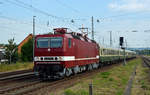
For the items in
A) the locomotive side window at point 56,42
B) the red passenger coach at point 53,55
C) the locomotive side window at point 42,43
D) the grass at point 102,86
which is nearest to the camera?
the grass at point 102,86

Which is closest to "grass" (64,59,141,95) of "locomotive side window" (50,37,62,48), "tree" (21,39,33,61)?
"locomotive side window" (50,37,62,48)

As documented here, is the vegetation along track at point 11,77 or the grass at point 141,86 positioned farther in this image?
the vegetation along track at point 11,77

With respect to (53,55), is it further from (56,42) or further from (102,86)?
(102,86)

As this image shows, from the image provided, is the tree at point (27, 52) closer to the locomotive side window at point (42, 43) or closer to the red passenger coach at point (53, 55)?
the red passenger coach at point (53, 55)

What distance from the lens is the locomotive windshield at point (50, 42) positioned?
58.2 ft

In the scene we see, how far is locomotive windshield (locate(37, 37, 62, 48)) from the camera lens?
17.8m

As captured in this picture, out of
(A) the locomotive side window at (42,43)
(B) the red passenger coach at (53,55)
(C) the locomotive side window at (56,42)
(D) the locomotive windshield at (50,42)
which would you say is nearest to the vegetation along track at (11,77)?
(B) the red passenger coach at (53,55)

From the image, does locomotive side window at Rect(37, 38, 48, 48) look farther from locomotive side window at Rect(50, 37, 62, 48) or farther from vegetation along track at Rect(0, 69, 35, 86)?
vegetation along track at Rect(0, 69, 35, 86)

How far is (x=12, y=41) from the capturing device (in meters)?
47.8

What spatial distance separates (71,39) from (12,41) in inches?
1232

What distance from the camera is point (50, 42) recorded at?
18.0 metres

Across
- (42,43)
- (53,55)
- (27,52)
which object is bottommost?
(53,55)

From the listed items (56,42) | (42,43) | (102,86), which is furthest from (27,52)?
(102,86)

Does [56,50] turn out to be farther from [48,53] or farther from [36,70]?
[36,70]
